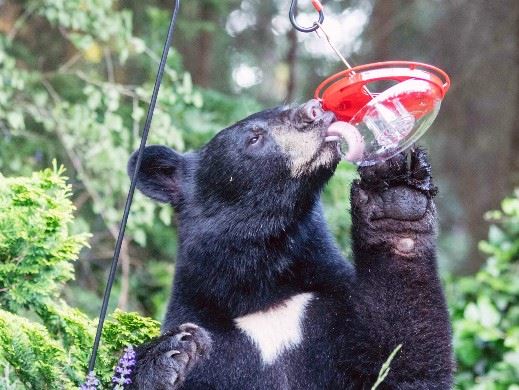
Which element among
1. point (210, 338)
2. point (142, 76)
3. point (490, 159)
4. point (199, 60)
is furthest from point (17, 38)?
point (490, 159)

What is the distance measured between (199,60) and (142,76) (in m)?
1.55

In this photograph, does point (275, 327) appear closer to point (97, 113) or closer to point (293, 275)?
point (293, 275)

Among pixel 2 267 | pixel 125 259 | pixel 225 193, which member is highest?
pixel 125 259

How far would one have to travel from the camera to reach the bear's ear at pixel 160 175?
4398 millimetres

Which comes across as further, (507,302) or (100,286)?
(100,286)

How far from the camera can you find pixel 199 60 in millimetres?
11953

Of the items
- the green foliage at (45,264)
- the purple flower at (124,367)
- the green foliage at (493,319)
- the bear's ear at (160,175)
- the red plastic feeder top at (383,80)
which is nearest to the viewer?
the red plastic feeder top at (383,80)

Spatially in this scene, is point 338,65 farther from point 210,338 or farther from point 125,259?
point 210,338

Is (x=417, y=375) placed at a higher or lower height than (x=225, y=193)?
lower

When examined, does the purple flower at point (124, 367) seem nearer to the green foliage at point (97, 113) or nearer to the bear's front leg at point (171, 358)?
the bear's front leg at point (171, 358)

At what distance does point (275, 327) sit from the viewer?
12.8 ft

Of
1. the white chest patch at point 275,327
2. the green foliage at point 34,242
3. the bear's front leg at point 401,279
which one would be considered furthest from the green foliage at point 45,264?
the bear's front leg at point 401,279

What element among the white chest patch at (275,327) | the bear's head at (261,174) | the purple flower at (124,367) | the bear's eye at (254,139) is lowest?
the purple flower at (124,367)

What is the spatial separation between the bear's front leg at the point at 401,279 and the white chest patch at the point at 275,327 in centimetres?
34
